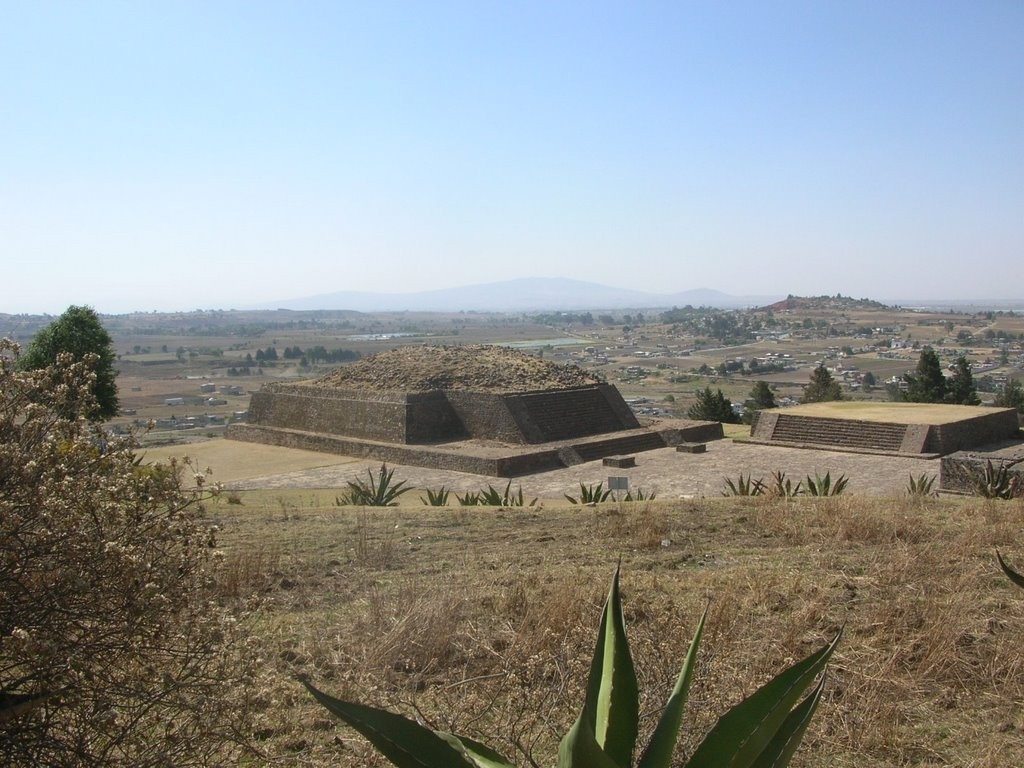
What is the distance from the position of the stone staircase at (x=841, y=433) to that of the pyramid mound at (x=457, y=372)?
470 cm

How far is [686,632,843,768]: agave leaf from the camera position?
71.5 inches

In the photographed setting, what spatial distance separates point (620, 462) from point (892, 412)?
7244 mm

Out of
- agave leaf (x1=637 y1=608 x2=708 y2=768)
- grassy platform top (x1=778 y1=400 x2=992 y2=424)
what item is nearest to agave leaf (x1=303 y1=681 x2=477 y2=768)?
agave leaf (x1=637 y1=608 x2=708 y2=768)

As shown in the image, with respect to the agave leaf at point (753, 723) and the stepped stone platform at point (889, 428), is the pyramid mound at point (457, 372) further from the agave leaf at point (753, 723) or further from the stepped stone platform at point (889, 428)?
the agave leaf at point (753, 723)

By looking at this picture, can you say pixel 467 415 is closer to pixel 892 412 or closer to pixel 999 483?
pixel 892 412

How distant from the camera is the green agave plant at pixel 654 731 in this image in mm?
1804

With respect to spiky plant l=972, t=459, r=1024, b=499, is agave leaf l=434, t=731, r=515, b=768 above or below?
above

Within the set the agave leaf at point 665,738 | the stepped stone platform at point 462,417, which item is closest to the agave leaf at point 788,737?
the agave leaf at point 665,738

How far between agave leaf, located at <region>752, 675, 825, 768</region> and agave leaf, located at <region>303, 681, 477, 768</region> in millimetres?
637

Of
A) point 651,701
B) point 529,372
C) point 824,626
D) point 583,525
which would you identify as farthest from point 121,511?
point 529,372

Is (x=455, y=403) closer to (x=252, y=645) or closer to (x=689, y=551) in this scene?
(x=689, y=551)

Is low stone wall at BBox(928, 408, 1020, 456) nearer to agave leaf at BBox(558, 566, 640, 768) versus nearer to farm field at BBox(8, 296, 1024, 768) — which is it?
farm field at BBox(8, 296, 1024, 768)

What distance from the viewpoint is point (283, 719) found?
126 inches

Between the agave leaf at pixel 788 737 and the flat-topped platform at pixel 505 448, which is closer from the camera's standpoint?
the agave leaf at pixel 788 737
